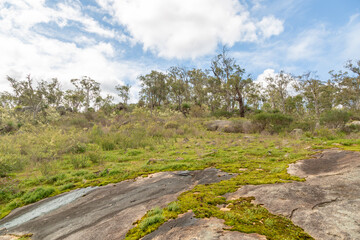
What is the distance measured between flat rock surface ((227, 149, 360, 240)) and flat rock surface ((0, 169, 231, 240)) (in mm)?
1797

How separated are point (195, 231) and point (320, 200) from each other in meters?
2.16

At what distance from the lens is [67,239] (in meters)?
3.20

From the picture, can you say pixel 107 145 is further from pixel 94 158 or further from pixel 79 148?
pixel 94 158

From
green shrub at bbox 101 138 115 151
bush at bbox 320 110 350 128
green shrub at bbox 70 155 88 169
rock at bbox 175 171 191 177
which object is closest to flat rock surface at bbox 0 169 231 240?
rock at bbox 175 171 191 177

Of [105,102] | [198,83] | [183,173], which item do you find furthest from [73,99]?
[183,173]

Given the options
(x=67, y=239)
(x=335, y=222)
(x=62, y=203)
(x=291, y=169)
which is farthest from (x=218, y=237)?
(x=62, y=203)

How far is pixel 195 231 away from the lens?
2438mm

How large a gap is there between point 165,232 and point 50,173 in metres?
7.66

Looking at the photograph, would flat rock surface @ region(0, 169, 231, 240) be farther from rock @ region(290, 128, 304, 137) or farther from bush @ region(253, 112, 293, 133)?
bush @ region(253, 112, 293, 133)

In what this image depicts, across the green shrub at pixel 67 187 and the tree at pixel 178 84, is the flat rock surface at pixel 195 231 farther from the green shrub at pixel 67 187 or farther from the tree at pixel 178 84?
the tree at pixel 178 84

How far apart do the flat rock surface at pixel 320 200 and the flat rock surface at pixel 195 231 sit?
2.71ft

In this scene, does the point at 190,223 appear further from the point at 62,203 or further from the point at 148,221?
the point at 62,203

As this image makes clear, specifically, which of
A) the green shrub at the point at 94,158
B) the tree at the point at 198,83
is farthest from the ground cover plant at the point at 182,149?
the tree at the point at 198,83

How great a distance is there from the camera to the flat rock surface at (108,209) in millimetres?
3365
